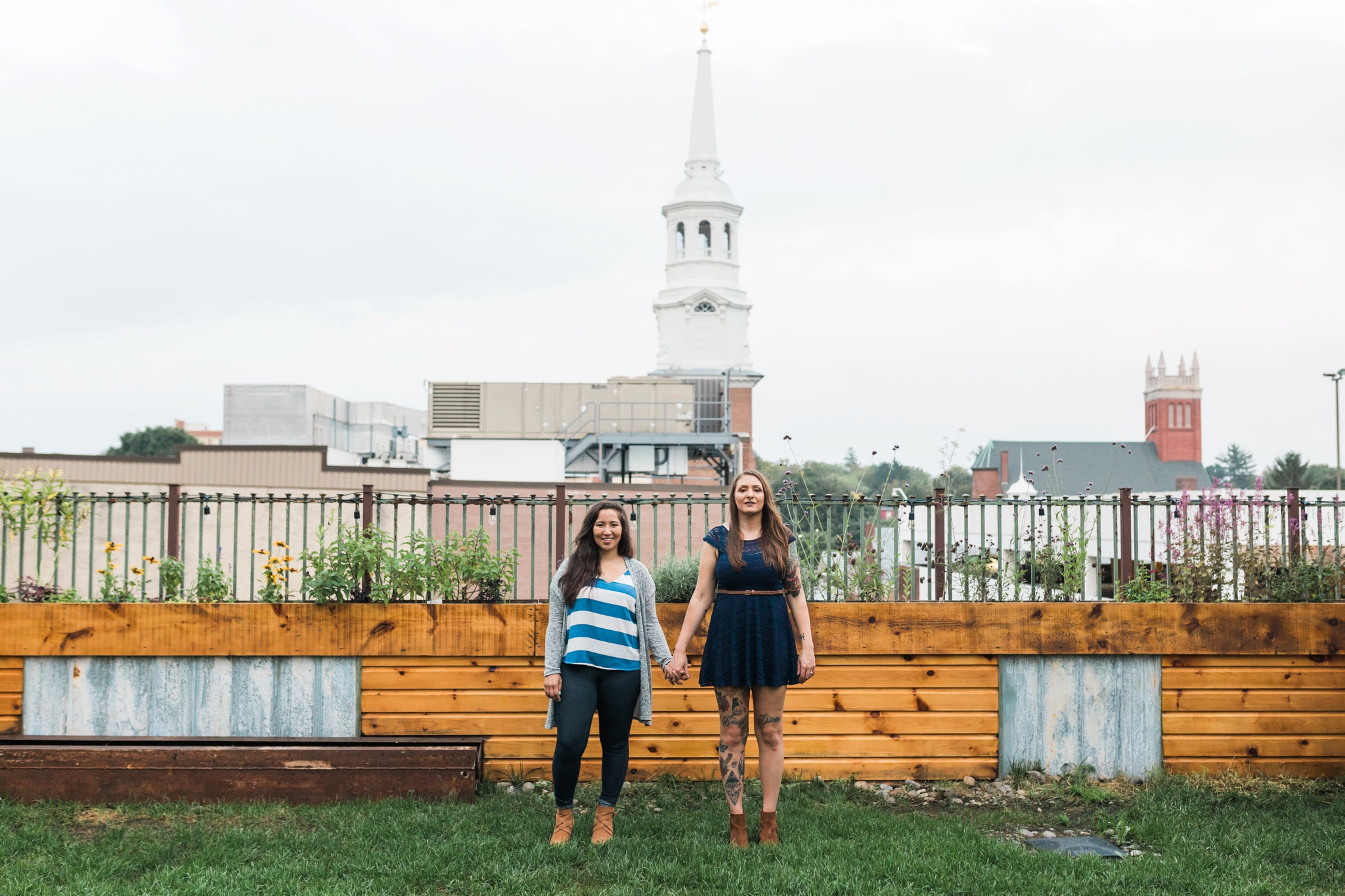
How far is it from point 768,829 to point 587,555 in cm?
165

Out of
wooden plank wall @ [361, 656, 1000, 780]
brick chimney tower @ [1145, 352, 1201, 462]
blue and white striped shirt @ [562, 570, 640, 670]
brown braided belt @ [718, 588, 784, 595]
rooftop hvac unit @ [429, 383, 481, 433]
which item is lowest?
wooden plank wall @ [361, 656, 1000, 780]

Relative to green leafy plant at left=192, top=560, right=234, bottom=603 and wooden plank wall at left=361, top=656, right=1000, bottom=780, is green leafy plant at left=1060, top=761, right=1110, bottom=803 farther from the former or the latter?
green leafy plant at left=192, top=560, right=234, bottom=603

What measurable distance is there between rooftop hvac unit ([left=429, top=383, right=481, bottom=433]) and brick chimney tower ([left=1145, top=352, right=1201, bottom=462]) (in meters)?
79.7

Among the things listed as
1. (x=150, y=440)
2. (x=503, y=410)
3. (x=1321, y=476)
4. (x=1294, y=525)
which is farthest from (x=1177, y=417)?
(x=1294, y=525)

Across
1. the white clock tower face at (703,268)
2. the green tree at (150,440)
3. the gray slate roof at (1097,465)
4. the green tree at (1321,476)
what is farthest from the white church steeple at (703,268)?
the green tree at (1321,476)

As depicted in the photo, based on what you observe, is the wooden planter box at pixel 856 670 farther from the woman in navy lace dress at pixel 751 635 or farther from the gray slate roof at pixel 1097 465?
the gray slate roof at pixel 1097 465

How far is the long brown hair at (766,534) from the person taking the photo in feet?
16.8

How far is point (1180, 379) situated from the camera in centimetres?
10006

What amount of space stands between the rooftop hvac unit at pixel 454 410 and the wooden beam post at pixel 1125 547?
32617 millimetres

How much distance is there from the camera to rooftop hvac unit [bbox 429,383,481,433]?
38000 millimetres

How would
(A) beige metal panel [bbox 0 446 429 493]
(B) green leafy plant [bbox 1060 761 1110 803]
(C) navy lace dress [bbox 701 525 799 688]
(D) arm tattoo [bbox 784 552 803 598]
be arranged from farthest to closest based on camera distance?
(A) beige metal panel [bbox 0 446 429 493] → (B) green leafy plant [bbox 1060 761 1110 803] → (D) arm tattoo [bbox 784 552 803 598] → (C) navy lace dress [bbox 701 525 799 688]

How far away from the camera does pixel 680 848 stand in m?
5.00

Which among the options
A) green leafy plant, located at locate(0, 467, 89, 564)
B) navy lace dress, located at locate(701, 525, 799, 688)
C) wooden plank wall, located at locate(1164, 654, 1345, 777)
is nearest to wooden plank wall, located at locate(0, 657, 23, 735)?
green leafy plant, located at locate(0, 467, 89, 564)

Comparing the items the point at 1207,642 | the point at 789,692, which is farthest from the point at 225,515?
the point at 1207,642
